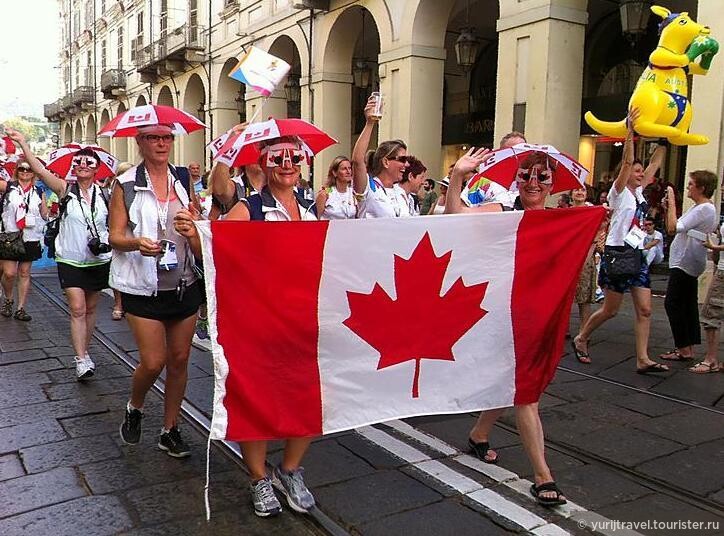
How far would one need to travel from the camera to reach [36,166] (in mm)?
5070

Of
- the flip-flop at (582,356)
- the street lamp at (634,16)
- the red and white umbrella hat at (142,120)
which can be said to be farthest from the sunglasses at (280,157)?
the street lamp at (634,16)

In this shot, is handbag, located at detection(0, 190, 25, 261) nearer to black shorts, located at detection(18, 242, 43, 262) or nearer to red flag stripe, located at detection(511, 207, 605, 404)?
black shorts, located at detection(18, 242, 43, 262)

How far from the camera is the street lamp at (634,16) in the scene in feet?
31.3

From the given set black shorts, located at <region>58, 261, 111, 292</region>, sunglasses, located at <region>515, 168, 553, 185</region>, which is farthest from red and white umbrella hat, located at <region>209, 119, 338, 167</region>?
black shorts, located at <region>58, 261, 111, 292</region>

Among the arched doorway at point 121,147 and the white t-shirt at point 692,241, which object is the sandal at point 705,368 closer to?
the white t-shirt at point 692,241

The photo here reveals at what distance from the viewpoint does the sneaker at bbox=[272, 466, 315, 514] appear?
3225 millimetres

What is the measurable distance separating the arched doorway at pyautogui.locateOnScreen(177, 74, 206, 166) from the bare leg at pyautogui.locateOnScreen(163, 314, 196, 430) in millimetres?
21259

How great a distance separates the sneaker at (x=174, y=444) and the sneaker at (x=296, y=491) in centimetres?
85

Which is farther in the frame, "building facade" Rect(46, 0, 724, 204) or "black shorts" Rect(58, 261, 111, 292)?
"building facade" Rect(46, 0, 724, 204)

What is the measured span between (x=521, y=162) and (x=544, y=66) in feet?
26.1

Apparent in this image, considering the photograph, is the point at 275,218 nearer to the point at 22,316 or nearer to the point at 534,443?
the point at 534,443

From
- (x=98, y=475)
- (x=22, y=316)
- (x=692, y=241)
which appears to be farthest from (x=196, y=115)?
(x=98, y=475)

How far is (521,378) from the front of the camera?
11.4ft

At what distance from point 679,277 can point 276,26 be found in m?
14.4
